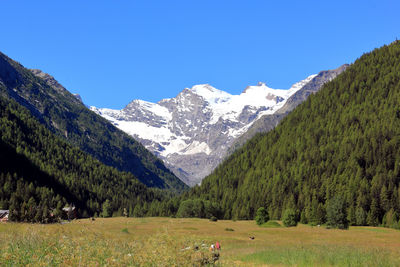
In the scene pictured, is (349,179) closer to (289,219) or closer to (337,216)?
(289,219)

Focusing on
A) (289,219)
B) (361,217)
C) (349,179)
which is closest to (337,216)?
(361,217)

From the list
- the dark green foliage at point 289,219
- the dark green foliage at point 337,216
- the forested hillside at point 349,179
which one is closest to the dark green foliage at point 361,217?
the forested hillside at point 349,179

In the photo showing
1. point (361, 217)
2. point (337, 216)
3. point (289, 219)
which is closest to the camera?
point (337, 216)

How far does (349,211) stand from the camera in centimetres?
12750

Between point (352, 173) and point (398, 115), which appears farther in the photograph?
point (398, 115)

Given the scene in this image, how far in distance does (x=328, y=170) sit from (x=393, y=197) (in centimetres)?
4252

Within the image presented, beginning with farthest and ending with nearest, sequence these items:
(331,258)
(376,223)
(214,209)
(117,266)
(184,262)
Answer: (214,209), (376,223), (331,258), (184,262), (117,266)

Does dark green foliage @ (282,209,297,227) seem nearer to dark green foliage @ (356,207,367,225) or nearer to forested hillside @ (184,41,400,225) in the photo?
forested hillside @ (184,41,400,225)

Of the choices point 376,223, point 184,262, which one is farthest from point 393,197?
point 184,262

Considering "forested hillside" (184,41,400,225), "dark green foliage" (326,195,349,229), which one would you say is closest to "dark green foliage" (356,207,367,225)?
"forested hillside" (184,41,400,225)

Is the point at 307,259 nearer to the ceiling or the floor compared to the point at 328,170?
nearer to the floor

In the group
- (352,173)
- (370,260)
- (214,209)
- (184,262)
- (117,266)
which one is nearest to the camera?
(117,266)

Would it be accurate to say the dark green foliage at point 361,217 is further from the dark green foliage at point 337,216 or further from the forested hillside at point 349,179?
the dark green foliage at point 337,216

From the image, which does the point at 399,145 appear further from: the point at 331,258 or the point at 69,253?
the point at 69,253
